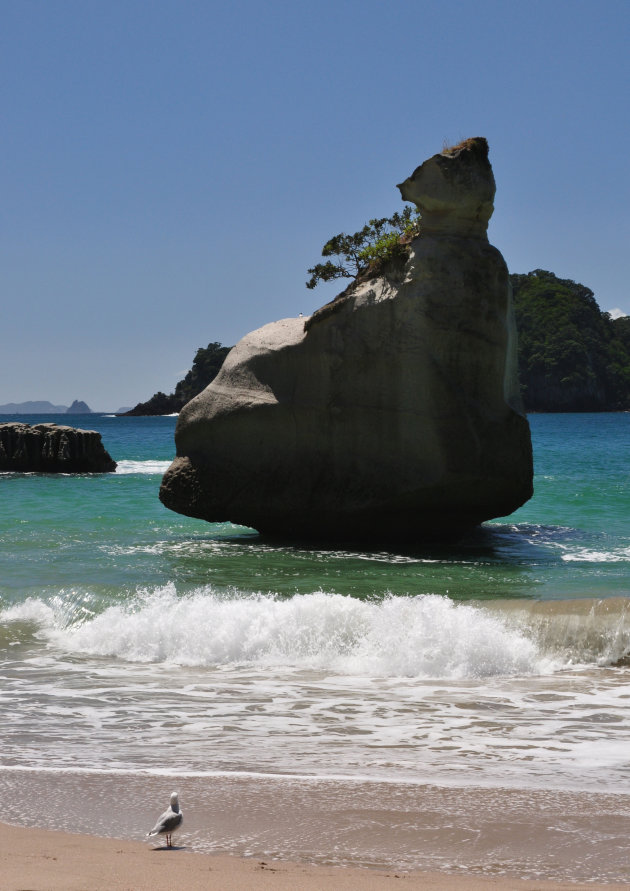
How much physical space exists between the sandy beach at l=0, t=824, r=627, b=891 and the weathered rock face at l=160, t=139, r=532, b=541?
10856 millimetres

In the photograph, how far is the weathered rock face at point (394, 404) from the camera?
15531 mm

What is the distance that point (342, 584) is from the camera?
13.7 meters

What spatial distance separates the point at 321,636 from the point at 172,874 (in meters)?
6.13

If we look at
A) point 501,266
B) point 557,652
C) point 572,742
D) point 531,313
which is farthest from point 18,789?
point 531,313

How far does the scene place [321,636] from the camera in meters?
10.9

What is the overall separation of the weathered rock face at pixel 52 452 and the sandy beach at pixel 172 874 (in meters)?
34.0

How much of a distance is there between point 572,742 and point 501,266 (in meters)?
9.84

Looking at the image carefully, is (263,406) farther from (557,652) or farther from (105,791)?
(105,791)

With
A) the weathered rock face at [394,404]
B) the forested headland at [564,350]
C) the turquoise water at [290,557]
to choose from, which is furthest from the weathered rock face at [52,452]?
the forested headland at [564,350]

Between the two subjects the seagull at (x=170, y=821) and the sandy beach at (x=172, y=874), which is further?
the seagull at (x=170, y=821)

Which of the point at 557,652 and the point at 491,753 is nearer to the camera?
the point at 491,753

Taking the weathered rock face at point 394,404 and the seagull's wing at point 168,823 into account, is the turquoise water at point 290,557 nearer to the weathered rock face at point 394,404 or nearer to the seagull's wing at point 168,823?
the weathered rock face at point 394,404

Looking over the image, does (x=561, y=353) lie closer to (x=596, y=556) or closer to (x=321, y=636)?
(x=596, y=556)

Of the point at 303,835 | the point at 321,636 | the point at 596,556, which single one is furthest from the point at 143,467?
the point at 303,835
